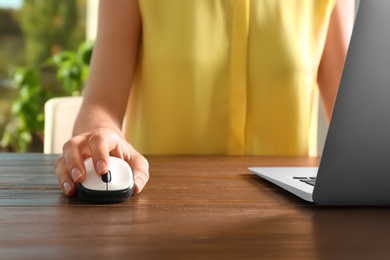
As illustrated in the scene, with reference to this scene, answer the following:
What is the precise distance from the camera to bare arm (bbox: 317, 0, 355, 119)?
159 centimetres

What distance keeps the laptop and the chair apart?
144cm

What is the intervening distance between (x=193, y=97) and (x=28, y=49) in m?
3.80

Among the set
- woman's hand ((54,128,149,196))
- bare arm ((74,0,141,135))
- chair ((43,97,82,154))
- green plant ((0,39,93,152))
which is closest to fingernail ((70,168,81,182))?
woman's hand ((54,128,149,196))

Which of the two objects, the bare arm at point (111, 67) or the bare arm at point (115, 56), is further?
the bare arm at point (115, 56)

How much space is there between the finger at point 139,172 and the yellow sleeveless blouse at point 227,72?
63 cm

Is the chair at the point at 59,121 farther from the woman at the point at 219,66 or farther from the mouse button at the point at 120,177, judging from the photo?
the mouse button at the point at 120,177

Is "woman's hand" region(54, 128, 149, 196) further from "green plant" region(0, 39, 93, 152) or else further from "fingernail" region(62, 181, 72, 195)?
"green plant" region(0, 39, 93, 152)

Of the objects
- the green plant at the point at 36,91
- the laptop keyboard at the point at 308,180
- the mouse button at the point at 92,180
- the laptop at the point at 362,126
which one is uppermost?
the laptop at the point at 362,126

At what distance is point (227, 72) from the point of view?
5.01 feet

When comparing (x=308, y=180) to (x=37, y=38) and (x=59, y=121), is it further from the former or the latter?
(x=37, y=38)

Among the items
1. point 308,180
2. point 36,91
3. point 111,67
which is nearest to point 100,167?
point 308,180

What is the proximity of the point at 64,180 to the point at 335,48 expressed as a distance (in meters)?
0.95

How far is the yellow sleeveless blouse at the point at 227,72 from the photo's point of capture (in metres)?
1.52

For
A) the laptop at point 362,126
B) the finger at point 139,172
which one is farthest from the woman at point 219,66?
the laptop at point 362,126
